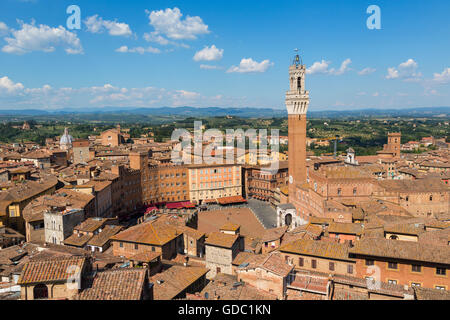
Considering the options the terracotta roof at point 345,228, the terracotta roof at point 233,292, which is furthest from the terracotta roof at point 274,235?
the terracotta roof at point 233,292

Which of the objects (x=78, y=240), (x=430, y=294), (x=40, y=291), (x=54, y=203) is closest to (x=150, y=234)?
(x=78, y=240)

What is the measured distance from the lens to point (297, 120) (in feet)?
189

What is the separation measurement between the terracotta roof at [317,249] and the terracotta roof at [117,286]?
16.0 metres

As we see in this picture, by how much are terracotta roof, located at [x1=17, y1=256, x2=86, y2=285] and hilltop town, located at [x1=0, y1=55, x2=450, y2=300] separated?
0.04m

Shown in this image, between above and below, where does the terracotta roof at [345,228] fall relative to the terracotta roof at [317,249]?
below

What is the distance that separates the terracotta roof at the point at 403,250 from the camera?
21.0m

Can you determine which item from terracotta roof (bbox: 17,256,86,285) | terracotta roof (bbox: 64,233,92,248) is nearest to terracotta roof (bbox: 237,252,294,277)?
terracotta roof (bbox: 17,256,86,285)

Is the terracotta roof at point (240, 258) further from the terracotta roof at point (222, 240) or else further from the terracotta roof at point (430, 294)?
the terracotta roof at point (430, 294)

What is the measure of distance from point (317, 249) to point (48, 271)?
62.0 feet

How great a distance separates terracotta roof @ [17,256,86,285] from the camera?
1114 centimetres
